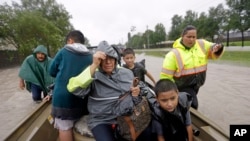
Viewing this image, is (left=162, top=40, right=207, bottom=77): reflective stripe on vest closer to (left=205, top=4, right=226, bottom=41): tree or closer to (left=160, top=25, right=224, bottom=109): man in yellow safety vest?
(left=160, top=25, right=224, bottom=109): man in yellow safety vest

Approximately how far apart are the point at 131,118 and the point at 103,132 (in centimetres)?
33

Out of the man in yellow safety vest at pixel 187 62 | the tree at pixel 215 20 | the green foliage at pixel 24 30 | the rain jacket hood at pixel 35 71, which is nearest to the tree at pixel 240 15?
the tree at pixel 215 20

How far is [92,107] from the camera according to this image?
2.95 metres

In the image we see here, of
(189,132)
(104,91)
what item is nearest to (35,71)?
(104,91)

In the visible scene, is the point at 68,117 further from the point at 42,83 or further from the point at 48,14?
the point at 48,14

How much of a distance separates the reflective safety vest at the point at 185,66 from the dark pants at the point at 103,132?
5.15ft

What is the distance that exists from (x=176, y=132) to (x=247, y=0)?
3341 cm

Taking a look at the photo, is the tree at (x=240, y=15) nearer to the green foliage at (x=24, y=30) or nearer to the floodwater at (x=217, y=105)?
the green foliage at (x=24, y=30)

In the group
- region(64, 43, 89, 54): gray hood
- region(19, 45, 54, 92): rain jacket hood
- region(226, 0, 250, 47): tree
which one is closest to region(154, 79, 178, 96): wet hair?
region(64, 43, 89, 54): gray hood

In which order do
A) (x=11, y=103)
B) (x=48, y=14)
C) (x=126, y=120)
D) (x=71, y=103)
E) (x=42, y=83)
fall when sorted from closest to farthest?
(x=126, y=120)
(x=71, y=103)
(x=42, y=83)
(x=11, y=103)
(x=48, y=14)

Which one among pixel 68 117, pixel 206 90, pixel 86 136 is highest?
pixel 68 117

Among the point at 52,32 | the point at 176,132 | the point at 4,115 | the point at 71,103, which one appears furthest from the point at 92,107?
the point at 52,32

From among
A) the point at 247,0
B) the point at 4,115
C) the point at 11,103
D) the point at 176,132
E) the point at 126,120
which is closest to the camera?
the point at 126,120

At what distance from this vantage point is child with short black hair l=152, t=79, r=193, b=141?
2906 millimetres
